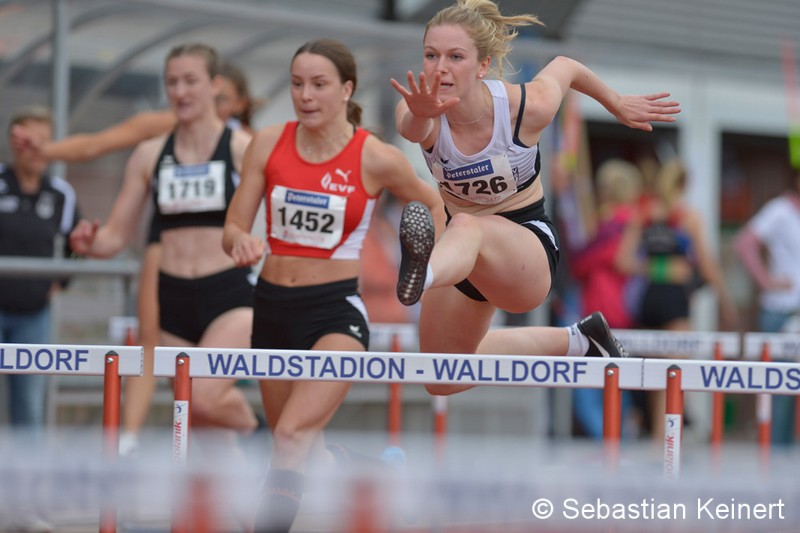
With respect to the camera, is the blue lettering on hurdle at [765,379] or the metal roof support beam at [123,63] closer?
the blue lettering on hurdle at [765,379]

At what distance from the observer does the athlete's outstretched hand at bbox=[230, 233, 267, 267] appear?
186 inches

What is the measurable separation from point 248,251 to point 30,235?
3138 millimetres

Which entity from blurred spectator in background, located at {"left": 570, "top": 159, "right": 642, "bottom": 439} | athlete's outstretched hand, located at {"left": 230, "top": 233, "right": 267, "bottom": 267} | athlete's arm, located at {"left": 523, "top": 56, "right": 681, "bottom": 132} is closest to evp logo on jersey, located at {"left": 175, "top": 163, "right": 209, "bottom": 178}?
athlete's outstretched hand, located at {"left": 230, "top": 233, "right": 267, "bottom": 267}

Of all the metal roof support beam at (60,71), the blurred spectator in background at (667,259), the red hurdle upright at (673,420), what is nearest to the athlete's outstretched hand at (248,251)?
the red hurdle upright at (673,420)

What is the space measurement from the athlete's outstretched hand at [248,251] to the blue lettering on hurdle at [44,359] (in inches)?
33.2

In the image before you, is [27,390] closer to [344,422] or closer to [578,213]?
[344,422]

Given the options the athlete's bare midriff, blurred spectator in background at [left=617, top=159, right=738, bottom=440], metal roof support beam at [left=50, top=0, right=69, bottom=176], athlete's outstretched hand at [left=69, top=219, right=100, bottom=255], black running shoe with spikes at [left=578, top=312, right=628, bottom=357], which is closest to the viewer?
the athlete's bare midriff

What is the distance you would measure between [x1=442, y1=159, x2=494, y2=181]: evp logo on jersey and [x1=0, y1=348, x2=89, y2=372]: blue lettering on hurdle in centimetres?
144

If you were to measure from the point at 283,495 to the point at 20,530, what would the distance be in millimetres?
2324

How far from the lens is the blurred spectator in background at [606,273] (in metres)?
10.5

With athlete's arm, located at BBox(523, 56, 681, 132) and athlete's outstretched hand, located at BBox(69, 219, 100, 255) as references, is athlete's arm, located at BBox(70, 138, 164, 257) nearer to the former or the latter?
athlete's outstretched hand, located at BBox(69, 219, 100, 255)

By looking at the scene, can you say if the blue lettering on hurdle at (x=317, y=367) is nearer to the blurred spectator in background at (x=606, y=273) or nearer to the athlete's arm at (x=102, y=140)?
the athlete's arm at (x=102, y=140)

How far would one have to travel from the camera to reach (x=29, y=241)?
748cm

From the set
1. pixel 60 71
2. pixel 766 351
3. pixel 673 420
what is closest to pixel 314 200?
pixel 673 420
